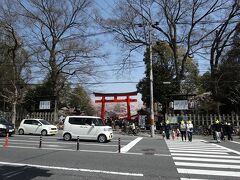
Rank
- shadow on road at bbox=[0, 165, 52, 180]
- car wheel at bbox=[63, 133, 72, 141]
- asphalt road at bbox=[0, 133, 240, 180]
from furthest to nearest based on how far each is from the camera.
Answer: car wheel at bbox=[63, 133, 72, 141]
asphalt road at bbox=[0, 133, 240, 180]
shadow on road at bbox=[0, 165, 52, 180]

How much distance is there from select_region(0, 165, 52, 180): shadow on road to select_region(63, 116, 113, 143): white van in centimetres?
1190

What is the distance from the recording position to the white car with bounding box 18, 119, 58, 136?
31.5 m

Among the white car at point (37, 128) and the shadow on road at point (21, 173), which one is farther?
the white car at point (37, 128)

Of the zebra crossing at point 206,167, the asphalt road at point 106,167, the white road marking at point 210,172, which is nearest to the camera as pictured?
the asphalt road at point 106,167

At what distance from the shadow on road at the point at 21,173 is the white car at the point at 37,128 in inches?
763

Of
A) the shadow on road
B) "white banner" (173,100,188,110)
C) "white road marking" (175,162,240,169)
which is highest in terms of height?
"white banner" (173,100,188,110)

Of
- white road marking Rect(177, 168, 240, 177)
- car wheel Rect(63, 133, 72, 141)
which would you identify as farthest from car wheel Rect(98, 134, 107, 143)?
white road marking Rect(177, 168, 240, 177)

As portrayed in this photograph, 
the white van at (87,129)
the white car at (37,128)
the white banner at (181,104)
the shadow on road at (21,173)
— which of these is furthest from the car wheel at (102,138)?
the white banner at (181,104)

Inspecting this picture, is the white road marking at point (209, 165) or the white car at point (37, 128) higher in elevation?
the white car at point (37, 128)

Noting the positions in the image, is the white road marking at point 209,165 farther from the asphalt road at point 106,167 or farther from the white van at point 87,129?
the white van at point 87,129

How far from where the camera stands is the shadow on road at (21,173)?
10259mm

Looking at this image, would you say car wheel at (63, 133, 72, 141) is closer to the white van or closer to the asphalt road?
the white van

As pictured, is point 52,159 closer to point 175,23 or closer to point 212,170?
point 212,170

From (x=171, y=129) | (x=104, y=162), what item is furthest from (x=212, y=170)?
(x=171, y=129)
